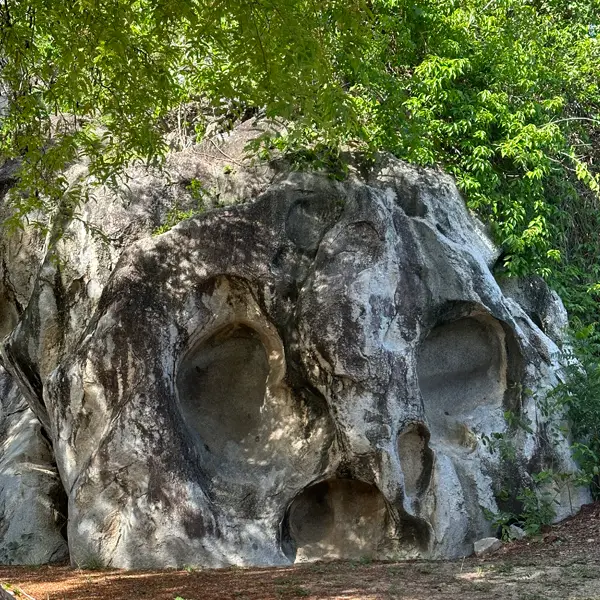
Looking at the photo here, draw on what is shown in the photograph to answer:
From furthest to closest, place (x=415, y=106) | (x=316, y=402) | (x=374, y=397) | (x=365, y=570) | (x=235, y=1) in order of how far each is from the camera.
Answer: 1. (x=415, y=106)
2. (x=316, y=402)
3. (x=374, y=397)
4. (x=365, y=570)
5. (x=235, y=1)

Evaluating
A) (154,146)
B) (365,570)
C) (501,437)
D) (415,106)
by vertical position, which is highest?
(415,106)

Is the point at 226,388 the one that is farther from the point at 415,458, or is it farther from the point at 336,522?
the point at 415,458

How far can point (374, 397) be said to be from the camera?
9844 mm

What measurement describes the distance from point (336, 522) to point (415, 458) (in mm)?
1134

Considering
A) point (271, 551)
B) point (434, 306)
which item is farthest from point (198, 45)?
point (271, 551)

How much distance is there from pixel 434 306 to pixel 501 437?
5.23 ft

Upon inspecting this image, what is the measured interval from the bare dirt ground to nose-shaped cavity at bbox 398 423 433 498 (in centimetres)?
90

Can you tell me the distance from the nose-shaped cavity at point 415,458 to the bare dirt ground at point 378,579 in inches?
35.3

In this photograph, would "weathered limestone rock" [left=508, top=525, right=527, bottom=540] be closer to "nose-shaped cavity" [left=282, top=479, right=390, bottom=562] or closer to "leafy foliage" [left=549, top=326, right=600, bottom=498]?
"leafy foliage" [left=549, top=326, right=600, bottom=498]

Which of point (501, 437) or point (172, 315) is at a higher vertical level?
point (172, 315)

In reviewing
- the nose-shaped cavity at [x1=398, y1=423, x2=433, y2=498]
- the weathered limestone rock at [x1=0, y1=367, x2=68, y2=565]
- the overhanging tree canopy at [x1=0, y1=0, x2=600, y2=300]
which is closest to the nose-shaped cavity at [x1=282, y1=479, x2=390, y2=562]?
the nose-shaped cavity at [x1=398, y1=423, x2=433, y2=498]

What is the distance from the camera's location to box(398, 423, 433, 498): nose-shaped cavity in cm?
1009

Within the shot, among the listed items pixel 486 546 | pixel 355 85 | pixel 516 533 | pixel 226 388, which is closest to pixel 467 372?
pixel 516 533

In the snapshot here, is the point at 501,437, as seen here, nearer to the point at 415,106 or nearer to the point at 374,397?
the point at 374,397
